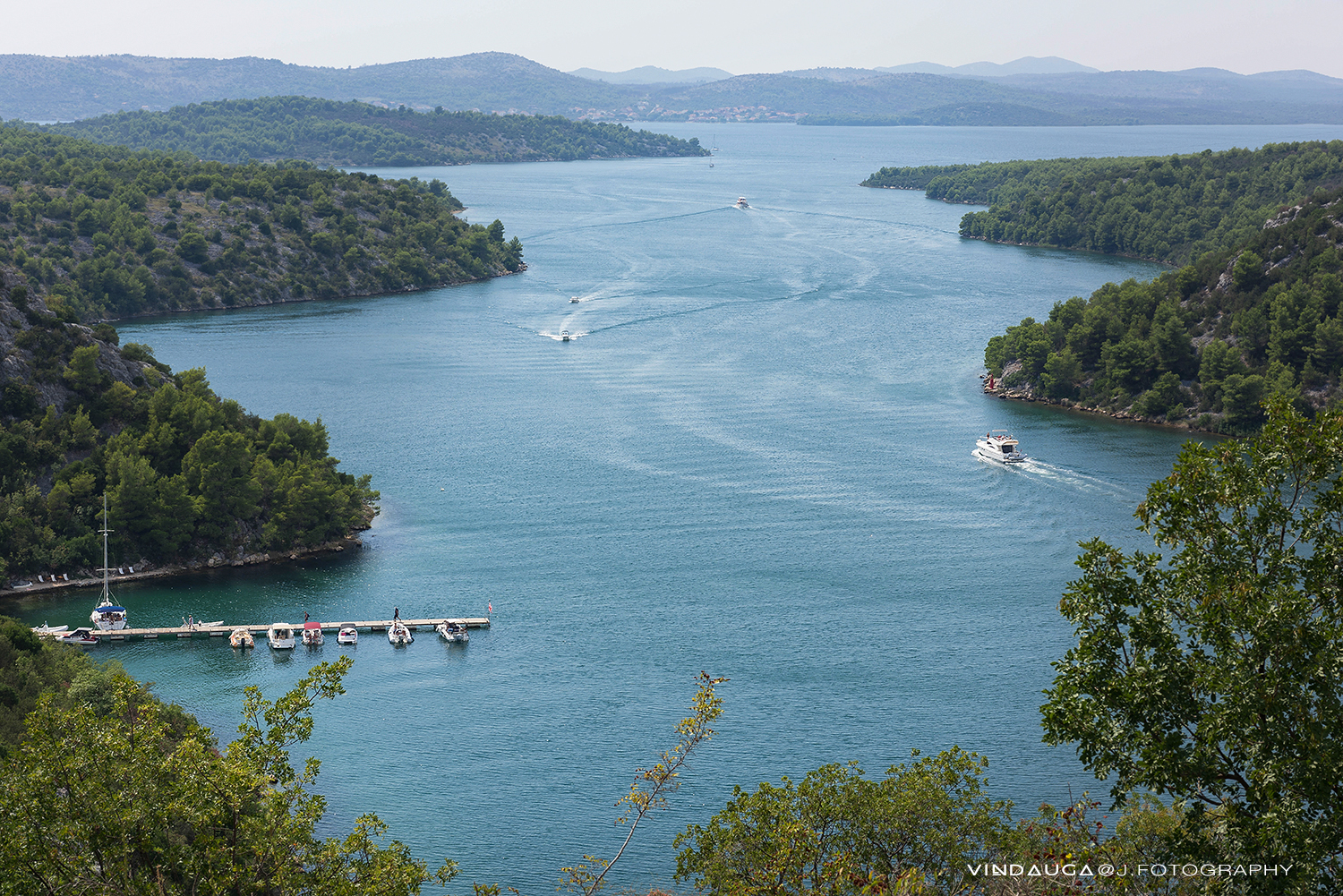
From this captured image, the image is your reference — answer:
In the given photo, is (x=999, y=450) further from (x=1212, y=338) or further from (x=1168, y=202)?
(x=1168, y=202)

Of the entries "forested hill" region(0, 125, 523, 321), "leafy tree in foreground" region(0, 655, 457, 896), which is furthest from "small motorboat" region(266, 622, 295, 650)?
"forested hill" region(0, 125, 523, 321)

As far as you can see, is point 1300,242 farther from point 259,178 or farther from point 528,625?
point 259,178

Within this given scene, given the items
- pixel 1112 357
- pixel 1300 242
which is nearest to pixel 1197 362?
pixel 1112 357

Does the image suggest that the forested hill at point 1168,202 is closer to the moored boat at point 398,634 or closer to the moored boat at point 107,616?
the moored boat at point 398,634

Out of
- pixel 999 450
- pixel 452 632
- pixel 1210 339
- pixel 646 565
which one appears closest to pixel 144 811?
pixel 452 632

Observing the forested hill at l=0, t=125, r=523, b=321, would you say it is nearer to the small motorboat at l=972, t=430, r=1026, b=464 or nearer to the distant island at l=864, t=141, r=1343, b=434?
the distant island at l=864, t=141, r=1343, b=434

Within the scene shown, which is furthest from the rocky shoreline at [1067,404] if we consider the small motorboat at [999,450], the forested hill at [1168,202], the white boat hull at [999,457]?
the forested hill at [1168,202]
